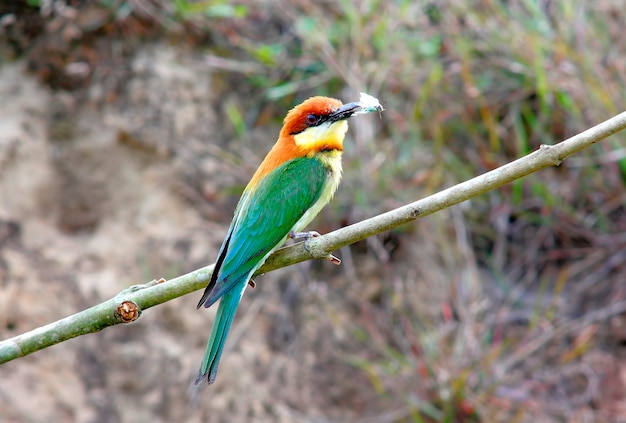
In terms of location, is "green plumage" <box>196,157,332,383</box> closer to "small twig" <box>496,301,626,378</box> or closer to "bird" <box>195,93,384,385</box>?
"bird" <box>195,93,384,385</box>

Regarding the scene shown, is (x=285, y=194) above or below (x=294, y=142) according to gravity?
below

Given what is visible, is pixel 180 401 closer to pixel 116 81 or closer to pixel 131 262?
pixel 131 262

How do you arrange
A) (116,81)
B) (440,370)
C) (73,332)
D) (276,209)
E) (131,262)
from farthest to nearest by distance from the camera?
1. (116,81)
2. (131,262)
3. (440,370)
4. (276,209)
5. (73,332)

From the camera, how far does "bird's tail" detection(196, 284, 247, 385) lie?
212cm

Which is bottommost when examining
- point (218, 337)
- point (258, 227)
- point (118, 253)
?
point (218, 337)

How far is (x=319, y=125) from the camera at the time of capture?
8.95ft

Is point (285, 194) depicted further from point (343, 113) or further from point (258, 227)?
point (343, 113)

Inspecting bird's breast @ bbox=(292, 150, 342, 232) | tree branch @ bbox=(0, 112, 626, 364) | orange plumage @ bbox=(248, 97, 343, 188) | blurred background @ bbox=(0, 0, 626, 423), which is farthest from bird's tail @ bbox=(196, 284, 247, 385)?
blurred background @ bbox=(0, 0, 626, 423)

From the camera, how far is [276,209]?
257 cm

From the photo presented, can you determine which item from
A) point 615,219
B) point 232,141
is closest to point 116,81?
point 232,141

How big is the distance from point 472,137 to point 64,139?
1.97 m

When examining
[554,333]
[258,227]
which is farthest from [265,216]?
[554,333]

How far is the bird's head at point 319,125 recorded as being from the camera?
270 cm

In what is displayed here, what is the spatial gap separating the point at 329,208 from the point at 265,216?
116 centimetres
